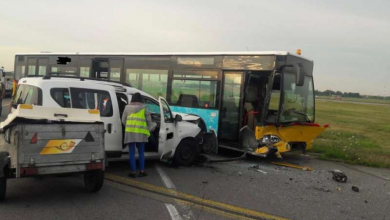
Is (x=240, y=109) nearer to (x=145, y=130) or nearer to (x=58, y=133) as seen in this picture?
(x=145, y=130)

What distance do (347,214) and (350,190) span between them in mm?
1646

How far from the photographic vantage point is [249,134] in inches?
376

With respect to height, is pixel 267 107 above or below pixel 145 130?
above

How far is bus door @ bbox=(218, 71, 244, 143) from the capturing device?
32.0ft

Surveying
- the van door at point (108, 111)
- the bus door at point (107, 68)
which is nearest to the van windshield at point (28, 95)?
the van door at point (108, 111)

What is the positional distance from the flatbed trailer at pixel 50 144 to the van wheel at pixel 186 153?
9.00 feet

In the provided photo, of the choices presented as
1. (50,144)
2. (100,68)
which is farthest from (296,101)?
(100,68)

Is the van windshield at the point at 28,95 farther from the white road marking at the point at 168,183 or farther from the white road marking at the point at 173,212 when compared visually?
the white road marking at the point at 173,212

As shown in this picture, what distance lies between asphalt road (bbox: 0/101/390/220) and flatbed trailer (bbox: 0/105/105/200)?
504 mm

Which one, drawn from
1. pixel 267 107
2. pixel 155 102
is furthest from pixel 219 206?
pixel 267 107

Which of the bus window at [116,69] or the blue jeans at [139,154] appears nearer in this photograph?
the blue jeans at [139,154]

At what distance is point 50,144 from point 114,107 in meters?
2.18

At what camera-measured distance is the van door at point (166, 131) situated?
760 cm

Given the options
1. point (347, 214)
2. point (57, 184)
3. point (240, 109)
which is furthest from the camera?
point (240, 109)
